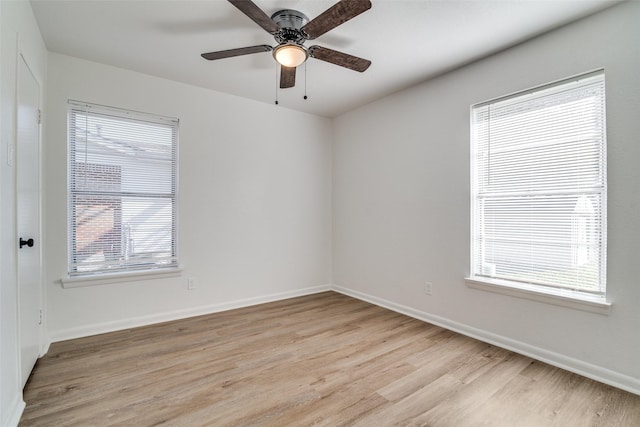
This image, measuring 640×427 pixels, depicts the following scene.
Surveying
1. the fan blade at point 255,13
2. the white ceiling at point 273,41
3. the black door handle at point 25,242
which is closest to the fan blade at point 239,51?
→ the fan blade at point 255,13

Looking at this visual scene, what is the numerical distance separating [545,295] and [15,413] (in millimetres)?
3645

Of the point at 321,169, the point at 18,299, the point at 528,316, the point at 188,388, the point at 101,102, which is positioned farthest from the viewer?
the point at 321,169

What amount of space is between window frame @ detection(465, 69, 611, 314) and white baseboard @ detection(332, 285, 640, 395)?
411mm

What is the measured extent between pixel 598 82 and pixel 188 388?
3.70 metres

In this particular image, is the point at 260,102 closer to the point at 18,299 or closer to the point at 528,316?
the point at 18,299

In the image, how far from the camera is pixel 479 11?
2148 mm

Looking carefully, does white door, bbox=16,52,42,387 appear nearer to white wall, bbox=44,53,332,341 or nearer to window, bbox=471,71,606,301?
white wall, bbox=44,53,332,341

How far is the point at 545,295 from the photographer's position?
94.5 inches

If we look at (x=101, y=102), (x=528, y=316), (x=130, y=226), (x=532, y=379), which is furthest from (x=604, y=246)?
(x=101, y=102)

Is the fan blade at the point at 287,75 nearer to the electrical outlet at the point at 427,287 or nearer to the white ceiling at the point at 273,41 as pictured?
the white ceiling at the point at 273,41

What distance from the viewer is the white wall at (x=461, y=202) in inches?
81.0

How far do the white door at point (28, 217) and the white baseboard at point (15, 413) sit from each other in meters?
0.27

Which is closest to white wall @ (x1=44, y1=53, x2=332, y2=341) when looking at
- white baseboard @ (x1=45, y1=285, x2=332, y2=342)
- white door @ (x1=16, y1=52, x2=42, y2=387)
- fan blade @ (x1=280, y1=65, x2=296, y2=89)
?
white baseboard @ (x1=45, y1=285, x2=332, y2=342)

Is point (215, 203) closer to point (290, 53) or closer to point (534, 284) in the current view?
point (290, 53)
